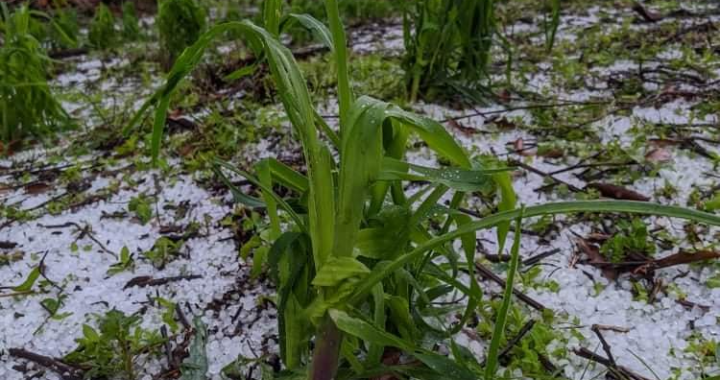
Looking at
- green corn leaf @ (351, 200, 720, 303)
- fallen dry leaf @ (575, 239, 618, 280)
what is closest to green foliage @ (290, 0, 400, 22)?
fallen dry leaf @ (575, 239, 618, 280)

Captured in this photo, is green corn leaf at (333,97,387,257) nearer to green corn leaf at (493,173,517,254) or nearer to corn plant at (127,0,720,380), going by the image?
corn plant at (127,0,720,380)

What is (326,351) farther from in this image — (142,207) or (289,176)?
(142,207)

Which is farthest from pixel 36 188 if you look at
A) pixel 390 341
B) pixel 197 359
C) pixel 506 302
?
pixel 506 302

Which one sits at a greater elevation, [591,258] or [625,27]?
[625,27]

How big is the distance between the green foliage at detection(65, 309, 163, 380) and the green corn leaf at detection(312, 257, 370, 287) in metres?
0.43

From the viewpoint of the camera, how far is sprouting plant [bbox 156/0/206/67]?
7.31 feet

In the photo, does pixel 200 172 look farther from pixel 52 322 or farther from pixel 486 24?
pixel 486 24

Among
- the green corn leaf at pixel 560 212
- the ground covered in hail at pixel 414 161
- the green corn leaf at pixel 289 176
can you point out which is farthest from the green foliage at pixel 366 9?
the green corn leaf at pixel 560 212

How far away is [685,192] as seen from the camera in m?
1.38

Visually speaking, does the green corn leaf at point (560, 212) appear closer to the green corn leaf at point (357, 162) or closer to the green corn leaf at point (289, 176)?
the green corn leaf at point (357, 162)

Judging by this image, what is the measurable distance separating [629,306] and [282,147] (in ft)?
3.40

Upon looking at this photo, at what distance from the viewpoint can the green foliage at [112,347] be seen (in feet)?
3.11

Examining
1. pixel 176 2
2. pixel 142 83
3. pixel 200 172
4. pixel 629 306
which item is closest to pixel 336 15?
pixel 629 306

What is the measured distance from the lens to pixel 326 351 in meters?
0.77
